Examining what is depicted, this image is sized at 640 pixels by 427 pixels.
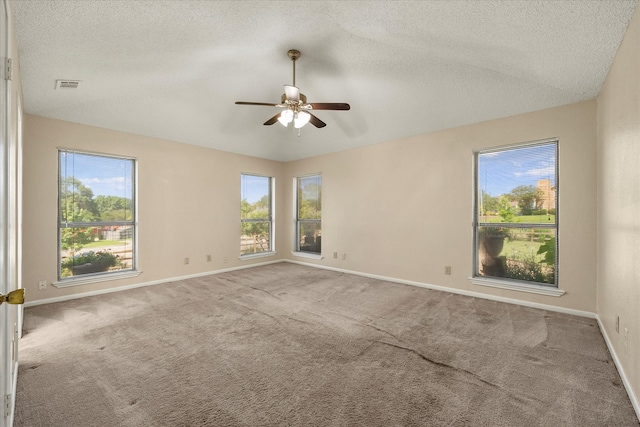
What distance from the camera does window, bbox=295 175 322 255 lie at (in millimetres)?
6246

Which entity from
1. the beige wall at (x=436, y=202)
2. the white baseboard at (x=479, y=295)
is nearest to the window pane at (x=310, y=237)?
the beige wall at (x=436, y=202)

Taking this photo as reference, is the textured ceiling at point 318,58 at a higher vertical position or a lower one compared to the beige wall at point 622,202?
higher

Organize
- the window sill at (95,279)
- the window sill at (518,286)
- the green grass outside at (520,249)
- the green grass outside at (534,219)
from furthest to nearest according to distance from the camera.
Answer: the window sill at (95,279), the green grass outside at (520,249), the green grass outside at (534,219), the window sill at (518,286)

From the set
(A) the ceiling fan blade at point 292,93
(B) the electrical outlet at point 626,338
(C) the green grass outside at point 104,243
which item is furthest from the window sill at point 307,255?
(B) the electrical outlet at point 626,338

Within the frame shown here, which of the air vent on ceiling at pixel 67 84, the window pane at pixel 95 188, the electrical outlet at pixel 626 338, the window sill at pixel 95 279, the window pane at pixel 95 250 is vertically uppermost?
the air vent on ceiling at pixel 67 84

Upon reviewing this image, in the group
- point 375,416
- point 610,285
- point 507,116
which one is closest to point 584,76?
point 507,116

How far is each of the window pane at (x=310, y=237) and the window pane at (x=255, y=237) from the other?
777mm

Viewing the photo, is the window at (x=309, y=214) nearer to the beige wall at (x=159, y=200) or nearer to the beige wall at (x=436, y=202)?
the beige wall at (x=436, y=202)

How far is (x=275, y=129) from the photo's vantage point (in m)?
5.18

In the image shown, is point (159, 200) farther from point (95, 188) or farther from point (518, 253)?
point (518, 253)

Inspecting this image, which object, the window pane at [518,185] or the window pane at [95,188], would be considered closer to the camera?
the window pane at [518,185]

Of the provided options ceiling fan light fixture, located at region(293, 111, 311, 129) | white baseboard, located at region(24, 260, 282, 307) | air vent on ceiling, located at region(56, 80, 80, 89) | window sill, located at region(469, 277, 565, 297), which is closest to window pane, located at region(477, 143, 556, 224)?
window sill, located at region(469, 277, 565, 297)

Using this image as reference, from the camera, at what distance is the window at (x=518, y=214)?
355 centimetres

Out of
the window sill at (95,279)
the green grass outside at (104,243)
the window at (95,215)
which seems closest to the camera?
the window sill at (95,279)
